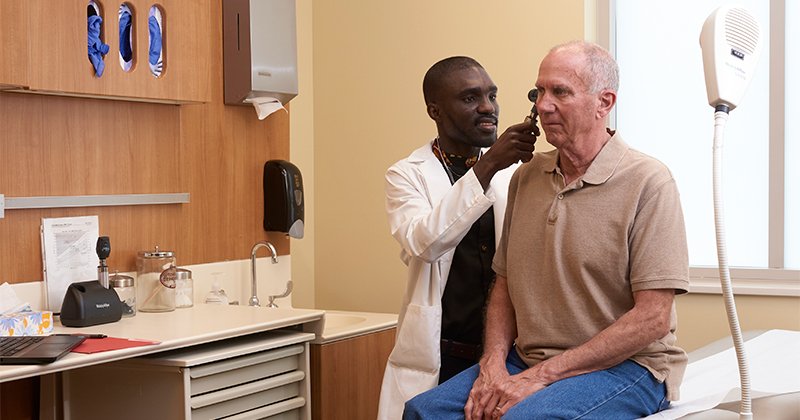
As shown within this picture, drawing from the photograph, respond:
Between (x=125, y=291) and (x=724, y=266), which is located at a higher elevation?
(x=724, y=266)

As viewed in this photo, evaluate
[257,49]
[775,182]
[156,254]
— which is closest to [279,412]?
[156,254]

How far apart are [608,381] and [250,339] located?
1.18m

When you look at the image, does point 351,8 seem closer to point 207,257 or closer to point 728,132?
point 207,257

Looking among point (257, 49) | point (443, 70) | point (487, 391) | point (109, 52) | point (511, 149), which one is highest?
point (257, 49)

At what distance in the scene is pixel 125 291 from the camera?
86.7 inches

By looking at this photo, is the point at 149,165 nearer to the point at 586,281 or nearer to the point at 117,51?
the point at 117,51

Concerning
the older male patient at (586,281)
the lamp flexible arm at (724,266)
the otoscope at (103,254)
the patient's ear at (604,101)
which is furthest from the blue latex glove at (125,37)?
the lamp flexible arm at (724,266)

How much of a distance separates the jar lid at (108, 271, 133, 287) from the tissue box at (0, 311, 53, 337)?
0.31m

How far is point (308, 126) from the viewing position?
3.62 m

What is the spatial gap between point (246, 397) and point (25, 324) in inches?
25.0

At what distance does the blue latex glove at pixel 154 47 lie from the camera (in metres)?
2.36

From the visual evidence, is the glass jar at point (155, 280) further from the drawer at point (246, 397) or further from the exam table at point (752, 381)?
the exam table at point (752, 381)

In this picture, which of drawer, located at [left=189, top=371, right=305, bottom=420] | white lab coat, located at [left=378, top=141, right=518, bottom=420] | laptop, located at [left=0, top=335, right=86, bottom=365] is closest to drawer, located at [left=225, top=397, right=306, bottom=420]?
drawer, located at [left=189, top=371, right=305, bottom=420]

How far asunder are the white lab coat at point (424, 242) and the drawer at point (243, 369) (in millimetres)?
419
